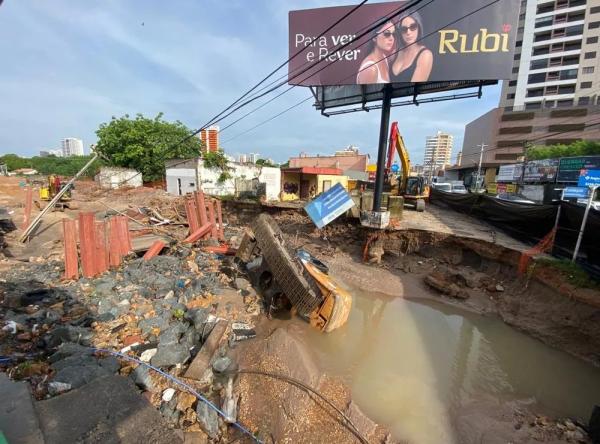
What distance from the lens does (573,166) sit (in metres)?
21.5

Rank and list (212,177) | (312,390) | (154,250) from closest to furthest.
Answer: (312,390) < (154,250) < (212,177)

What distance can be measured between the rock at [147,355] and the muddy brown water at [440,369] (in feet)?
9.28

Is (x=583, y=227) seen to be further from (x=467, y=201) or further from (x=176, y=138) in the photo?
(x=176, y=138)

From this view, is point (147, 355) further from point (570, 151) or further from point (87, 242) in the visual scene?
point (570, 151)

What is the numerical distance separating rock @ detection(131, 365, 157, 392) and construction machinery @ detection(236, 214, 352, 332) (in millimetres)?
2629

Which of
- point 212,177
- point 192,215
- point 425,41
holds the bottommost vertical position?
point 192,215

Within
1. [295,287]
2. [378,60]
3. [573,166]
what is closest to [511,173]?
[573,166]

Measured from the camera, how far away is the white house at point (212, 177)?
20.5 meters

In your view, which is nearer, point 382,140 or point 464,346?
point 464,346

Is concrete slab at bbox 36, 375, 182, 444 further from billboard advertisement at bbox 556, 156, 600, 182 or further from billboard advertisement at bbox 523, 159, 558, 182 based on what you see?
billboard advertisement at bbox 523, 159, 558, 182

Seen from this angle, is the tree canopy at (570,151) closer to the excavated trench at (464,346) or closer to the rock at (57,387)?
the excavated trench at (464,346)

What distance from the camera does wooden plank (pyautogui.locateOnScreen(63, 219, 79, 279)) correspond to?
6020 mm

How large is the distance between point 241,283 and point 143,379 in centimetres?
321

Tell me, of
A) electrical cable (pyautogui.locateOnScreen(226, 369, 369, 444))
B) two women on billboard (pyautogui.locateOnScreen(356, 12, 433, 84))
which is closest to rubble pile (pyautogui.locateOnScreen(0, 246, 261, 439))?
electrical cable (pyautogui.locateOnScreen(226, 369, 369, 444))
